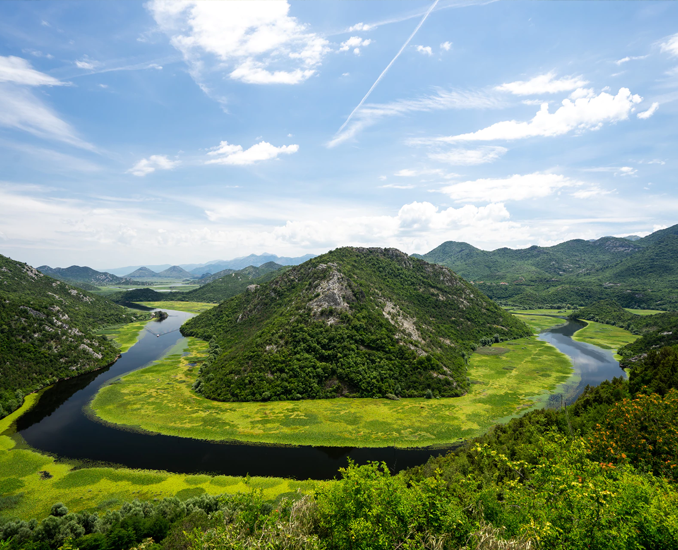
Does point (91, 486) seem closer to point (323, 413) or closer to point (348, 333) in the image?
point (323, 413)

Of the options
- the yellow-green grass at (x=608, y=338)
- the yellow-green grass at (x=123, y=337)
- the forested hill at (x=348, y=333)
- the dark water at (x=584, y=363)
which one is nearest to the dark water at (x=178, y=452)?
the forested hill at (x=348, y=333)

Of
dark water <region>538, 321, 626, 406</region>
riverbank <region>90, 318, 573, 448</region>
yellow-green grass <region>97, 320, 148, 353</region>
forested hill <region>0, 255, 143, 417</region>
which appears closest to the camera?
riverbank <region>90, 318, 573, 448</region>

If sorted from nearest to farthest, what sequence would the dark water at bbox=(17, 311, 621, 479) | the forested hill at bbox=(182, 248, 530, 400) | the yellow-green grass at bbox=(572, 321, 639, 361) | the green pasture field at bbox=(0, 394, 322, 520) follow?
1. the green pasture field at bbox=(0, 394, 322, 520)
2. the dark water at bbox=(17, 311, 621, 479)
3. the forested hill at bbox=(182, 248, 530, 400)
4. the yellow-green grass at bbox=(572, 321, 639, 361)

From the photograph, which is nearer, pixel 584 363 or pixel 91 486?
pixel 91 486

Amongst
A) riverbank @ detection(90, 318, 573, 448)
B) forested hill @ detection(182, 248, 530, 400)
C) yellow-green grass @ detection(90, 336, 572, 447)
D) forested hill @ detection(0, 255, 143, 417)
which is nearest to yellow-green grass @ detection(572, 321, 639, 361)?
forested hill @ detection(182, 248, 530, 400)

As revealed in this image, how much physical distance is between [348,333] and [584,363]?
110m

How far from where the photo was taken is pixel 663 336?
134 metres

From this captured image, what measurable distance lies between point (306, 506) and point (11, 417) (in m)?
102

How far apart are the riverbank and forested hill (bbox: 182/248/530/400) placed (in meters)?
6.41

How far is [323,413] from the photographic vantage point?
3317 inches

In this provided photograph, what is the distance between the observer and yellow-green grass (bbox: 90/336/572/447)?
2859 inches

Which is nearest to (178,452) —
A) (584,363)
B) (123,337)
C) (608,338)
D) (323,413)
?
(323,413)

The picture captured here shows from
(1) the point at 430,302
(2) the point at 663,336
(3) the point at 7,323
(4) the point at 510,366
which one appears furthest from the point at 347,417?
(2) the point at 663,336

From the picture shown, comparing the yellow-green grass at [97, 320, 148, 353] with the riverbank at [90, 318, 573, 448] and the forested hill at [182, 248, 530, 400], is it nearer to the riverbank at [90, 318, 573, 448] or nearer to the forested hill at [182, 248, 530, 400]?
the forested hill at [182, 248, 530, 400]
